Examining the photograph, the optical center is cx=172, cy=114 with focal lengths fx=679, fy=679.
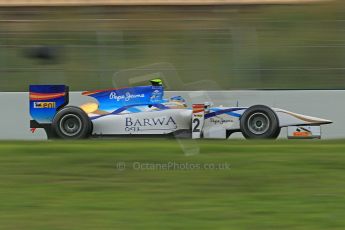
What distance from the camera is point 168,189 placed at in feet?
17.4

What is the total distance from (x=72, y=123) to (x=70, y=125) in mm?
41

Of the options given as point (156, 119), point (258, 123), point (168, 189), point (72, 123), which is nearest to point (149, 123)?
point (156, 119)

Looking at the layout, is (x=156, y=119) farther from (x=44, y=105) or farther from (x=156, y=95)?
(x=44, y=105)

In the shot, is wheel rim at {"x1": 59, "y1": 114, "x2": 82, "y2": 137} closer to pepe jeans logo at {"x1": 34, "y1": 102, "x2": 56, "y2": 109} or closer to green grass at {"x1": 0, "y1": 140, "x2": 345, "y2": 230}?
pepe jeans logo at {"x1": 34, "y1": 102, "x2": 56, "y2": 109}

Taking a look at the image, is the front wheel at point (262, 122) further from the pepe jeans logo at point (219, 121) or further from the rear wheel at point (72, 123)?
the rear wheel at point (72, 123)

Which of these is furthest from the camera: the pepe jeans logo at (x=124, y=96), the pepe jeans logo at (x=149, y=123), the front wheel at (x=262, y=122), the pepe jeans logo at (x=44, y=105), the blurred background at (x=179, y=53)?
the blurred background at (x=179, y=53)

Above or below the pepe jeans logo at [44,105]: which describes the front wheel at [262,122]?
below

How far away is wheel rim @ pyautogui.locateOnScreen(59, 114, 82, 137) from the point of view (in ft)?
32.5

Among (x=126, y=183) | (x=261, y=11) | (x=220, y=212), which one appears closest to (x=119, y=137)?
(x=126, y=183)

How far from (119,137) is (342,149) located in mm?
3861

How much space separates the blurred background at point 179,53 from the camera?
1181cm

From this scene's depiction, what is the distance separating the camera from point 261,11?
601 inches

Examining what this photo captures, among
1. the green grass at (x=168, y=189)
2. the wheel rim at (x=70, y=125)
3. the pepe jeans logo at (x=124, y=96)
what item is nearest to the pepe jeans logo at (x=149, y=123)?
the pepe jeans logo at (x=124, y=96)

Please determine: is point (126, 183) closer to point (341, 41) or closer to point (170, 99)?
point (170, 99)
